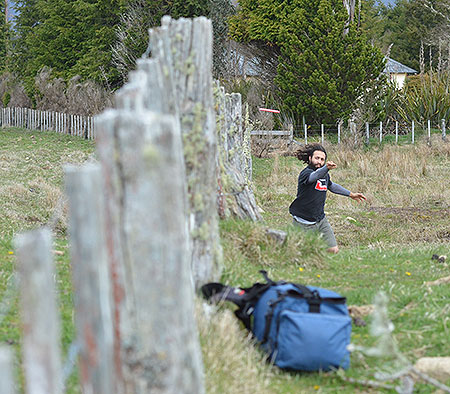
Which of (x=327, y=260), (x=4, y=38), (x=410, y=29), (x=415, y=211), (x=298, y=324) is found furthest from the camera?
(x=410, y=29)

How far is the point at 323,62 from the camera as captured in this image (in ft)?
92.2

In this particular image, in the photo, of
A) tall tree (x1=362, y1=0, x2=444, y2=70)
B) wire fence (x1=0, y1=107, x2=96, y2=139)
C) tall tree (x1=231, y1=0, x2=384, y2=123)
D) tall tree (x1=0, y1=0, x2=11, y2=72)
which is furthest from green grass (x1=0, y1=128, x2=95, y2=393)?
tall tree (x1=362, y1=0, x2=444, y2=70)

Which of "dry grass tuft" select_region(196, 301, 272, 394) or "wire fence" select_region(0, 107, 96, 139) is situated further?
"wire fence" select_region(0, 107, 96, 139)

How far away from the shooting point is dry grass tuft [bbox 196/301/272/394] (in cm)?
361

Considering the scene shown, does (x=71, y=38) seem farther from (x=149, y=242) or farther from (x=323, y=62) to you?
(x=149, y=242)

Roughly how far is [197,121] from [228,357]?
1.82 metres

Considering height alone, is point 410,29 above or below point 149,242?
above

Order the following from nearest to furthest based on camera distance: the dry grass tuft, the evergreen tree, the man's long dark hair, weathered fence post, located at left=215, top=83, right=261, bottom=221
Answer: the dry grass tuft, weathered fence post, located at left=215, top=83, right=261, bottom=221, the man's long dark hair, the evergreen tree

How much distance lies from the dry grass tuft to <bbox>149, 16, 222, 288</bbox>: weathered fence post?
0.58 metres

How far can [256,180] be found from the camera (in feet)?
59.7

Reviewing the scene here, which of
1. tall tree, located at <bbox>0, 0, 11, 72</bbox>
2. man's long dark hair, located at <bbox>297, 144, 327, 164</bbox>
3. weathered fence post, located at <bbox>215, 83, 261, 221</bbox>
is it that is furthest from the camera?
tall tree, located at <bbox>0, 0, 11, 72</bbox>

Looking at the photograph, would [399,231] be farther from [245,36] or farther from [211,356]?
[245,36]

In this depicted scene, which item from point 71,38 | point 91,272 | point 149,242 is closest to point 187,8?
point 71,38

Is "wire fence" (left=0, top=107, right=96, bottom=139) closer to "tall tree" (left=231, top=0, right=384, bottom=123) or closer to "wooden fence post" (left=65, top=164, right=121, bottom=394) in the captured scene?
"tall tree" (left=231, top=0, right=384, bottom=123)
